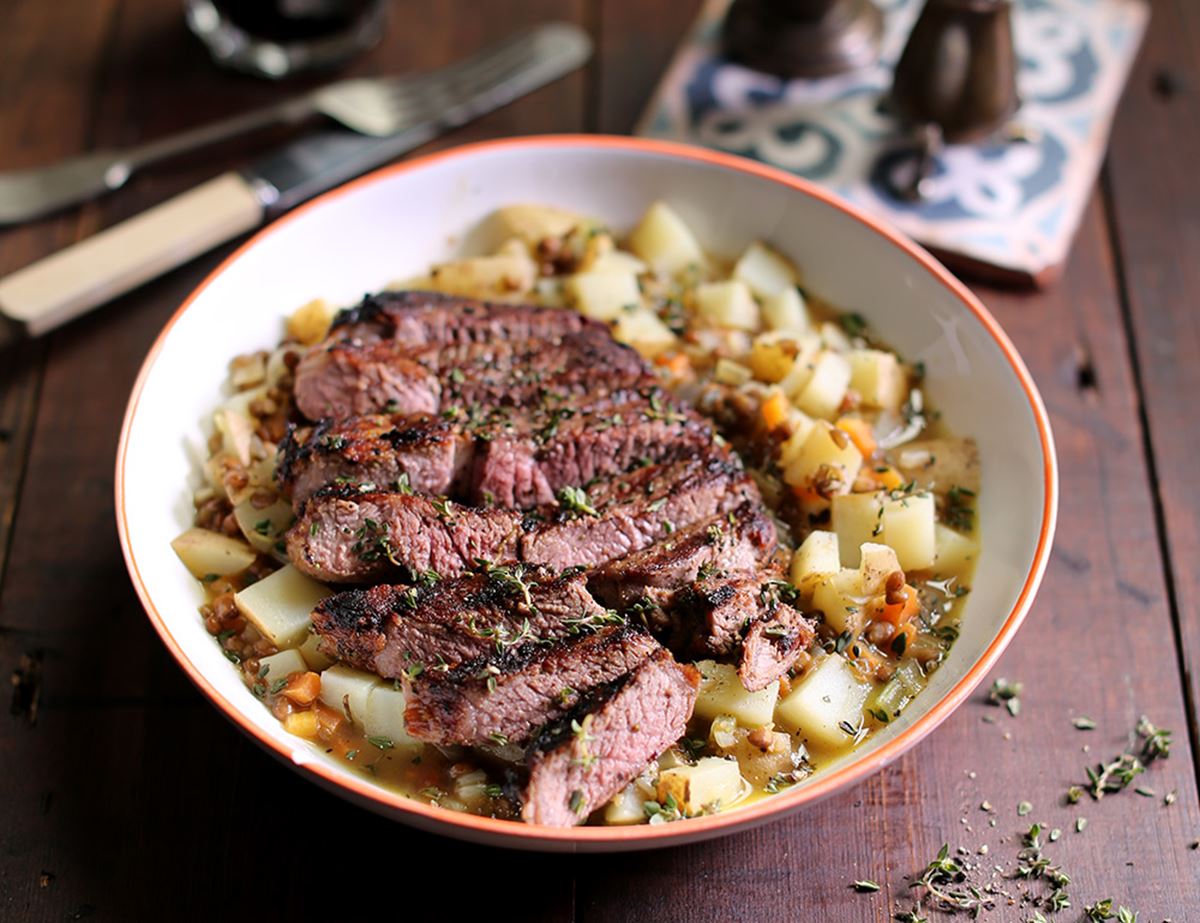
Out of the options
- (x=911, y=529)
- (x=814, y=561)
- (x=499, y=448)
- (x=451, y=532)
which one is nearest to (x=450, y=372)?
(x=499, y=448)

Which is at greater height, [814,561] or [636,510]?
[636,510]

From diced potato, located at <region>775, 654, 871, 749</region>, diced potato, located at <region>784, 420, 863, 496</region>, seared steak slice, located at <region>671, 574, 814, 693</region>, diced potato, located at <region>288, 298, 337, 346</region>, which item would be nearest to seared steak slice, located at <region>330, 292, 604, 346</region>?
diced potato, located at <region>288, 298, 337, 346</region>

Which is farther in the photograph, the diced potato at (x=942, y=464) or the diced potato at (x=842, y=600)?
the diced potato at (x=942, y=464)

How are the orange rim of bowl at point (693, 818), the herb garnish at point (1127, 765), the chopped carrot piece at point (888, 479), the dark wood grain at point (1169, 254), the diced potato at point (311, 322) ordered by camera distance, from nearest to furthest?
1. the orange rim of bowl at point (693, 818)
2. the herb garnish at point (1127, 765)
3. the chopped carrot piece at point (888, 479)
4. the diced potato at point (311, 322)
5. the dark wood grain at point (1169, 254)

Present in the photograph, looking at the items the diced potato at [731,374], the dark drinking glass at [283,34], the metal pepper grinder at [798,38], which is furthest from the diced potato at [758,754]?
the dark drinking glass at [283,34]

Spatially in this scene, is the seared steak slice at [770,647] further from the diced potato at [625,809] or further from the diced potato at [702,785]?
the diced potato at [625,809]

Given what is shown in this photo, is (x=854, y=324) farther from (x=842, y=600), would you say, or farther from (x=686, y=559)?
(x=686, y=559)
